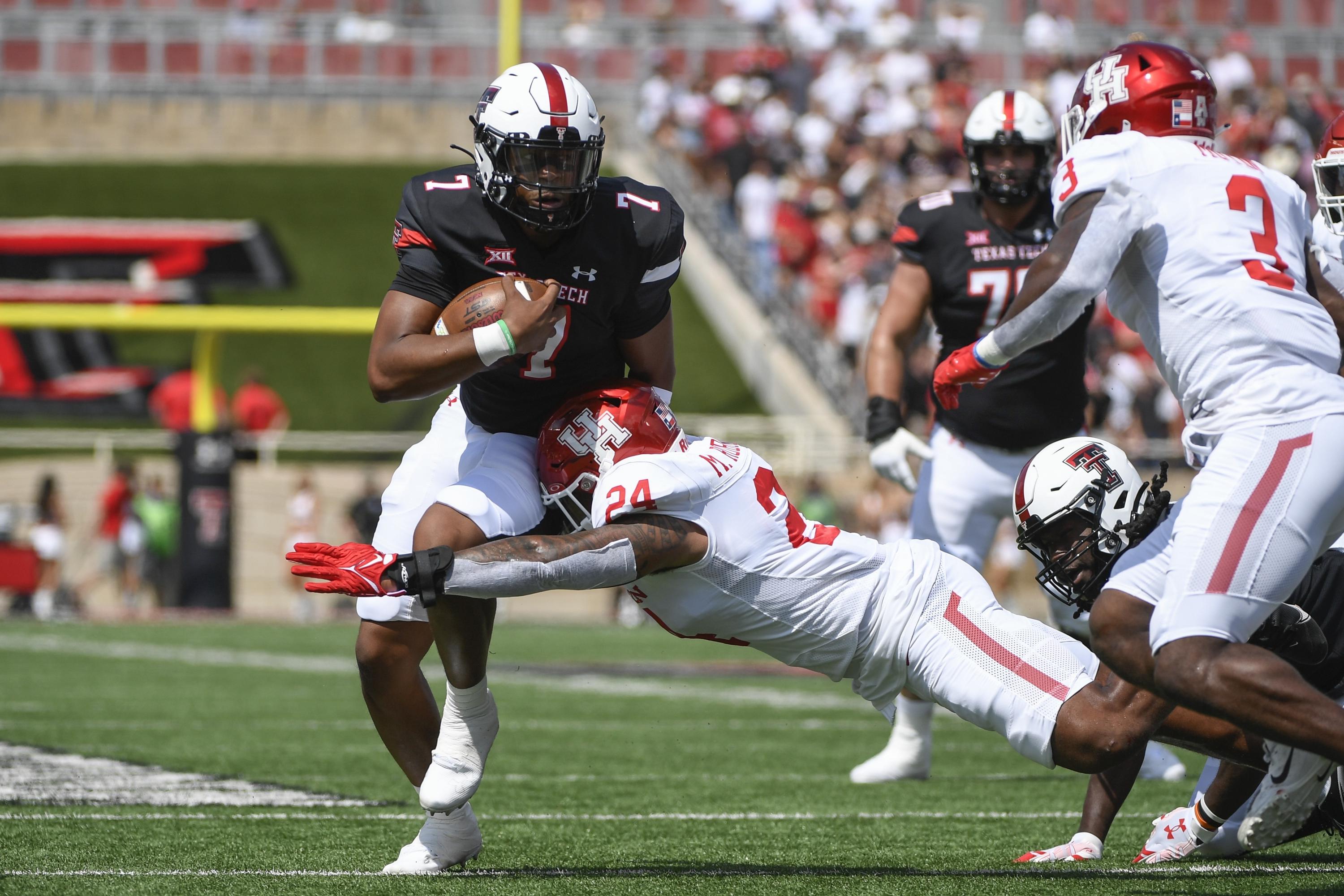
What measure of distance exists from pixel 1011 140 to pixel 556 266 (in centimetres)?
255

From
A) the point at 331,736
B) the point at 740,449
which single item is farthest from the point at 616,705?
the point at 740,449

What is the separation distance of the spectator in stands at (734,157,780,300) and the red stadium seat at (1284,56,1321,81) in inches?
301

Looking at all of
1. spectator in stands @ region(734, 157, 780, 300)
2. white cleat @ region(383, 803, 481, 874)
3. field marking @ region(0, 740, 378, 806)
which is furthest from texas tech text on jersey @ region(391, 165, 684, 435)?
spectator in stands @ region(734, 157, 780, 300)

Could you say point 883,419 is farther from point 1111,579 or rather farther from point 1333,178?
point 1111,579

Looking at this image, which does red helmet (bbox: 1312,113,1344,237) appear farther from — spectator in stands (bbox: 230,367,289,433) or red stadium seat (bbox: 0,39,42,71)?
red stadium seat (bbox: 0,39,42,71)

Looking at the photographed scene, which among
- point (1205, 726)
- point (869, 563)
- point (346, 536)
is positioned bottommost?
point (346, 536)

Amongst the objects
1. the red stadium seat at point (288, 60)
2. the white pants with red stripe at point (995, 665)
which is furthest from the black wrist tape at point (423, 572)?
the red stadium seat at point (288, 60)

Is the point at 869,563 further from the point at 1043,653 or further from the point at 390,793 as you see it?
the point at 390,793

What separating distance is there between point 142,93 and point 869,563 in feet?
75.6

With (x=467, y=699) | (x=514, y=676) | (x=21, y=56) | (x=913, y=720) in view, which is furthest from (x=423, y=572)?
(x=21, y=56)

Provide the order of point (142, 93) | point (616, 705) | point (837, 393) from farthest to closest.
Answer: point (142, 93) < point (837, 393) < point (616, 705)

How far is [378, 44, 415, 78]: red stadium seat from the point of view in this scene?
24.6 metres

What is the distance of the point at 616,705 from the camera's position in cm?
846

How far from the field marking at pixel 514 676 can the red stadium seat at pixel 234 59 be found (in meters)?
14.2
